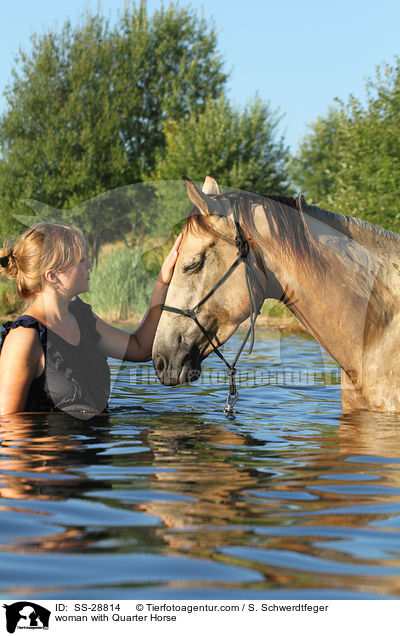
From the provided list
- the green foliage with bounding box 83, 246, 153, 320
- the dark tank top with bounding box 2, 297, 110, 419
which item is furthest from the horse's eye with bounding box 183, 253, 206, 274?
the green foliage with bounding box 83, 246, 153, 320

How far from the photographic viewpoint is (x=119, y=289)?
12031 millimetres

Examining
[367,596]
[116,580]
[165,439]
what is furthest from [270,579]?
[165,439]

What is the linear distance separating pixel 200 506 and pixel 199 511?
78mm

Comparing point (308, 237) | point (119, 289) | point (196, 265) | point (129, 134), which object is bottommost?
point (196, 265)

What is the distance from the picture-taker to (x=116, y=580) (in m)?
2.36

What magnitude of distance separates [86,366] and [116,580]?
280 centimetres

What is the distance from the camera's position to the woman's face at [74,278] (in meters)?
4.79

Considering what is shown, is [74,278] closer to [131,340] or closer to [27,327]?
[27,327]

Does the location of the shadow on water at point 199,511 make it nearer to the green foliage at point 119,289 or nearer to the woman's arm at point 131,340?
the woman's arm at point 131,340

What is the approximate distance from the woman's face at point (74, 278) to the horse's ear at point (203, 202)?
33.1 inches

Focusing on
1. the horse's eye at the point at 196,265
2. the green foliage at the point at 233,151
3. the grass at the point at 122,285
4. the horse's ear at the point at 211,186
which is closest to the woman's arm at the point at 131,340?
the horse's eye at the point at 196,265

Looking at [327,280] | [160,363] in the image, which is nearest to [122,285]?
[160,363]
